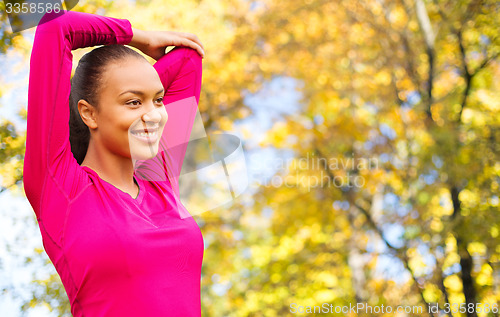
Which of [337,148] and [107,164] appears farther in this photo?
[337,148]

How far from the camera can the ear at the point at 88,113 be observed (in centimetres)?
96

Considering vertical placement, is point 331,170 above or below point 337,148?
below

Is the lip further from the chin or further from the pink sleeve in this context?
the pink sleeve

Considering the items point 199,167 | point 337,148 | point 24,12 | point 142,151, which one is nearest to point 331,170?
point 337,148

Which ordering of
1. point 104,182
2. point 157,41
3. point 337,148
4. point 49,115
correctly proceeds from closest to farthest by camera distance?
point 49,115 < point 104,182 < point 157,41 < point 337,148

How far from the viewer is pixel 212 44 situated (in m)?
6.96

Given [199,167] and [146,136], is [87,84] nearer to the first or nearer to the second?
[146,136]

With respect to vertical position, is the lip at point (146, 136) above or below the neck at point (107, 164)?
above

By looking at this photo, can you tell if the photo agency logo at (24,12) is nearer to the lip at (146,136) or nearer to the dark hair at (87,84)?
the dark hair at (87,84)

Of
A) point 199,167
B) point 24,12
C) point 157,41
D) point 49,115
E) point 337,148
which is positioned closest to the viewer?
point 49,115

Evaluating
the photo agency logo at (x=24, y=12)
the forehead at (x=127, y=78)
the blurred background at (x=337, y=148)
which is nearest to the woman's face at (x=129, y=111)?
the forehead at (x=127, y=78)

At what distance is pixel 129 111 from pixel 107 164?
0.36ft

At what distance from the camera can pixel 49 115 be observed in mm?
836

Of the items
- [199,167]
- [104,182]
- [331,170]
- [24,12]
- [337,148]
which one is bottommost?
[331,170]
